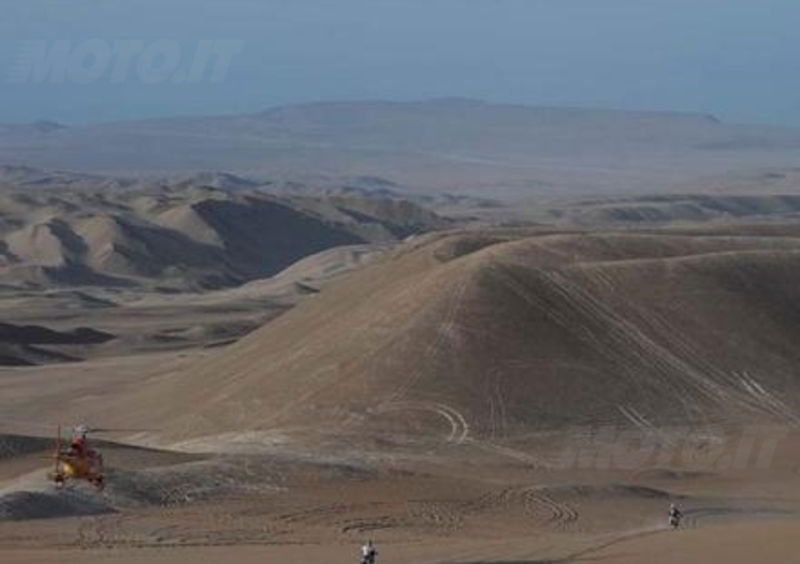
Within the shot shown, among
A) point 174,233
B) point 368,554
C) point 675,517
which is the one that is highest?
point 174,233

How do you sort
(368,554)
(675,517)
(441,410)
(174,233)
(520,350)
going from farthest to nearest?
(174,233) < (520,350) < (441,410) < (675,517) < (368,554)

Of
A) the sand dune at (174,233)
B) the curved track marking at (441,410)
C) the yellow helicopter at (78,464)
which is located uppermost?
the sand dune at (174,233)

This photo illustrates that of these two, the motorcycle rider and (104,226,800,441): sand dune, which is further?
(104,226,800,441): sand dune

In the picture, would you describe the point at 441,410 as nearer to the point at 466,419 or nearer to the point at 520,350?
the point at 466,419

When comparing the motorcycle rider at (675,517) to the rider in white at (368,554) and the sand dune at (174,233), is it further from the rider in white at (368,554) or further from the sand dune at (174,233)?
the sand dune at (174,233)

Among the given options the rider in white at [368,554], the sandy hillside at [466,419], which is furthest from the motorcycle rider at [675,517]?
the rider in white at [368,554]

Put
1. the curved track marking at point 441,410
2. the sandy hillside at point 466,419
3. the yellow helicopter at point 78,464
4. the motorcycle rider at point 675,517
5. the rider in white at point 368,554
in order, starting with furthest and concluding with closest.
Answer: the curved track marking at point 441,410, the motorcycle rider at point 675,517, the yellow helicopter at point 78,464, the sandy hillside at point 466,419, the rider in white at point 368,554

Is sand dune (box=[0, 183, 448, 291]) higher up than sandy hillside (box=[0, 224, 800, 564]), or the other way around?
sand dune (box=[0, 183, 448, 291])

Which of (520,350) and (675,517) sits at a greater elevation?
(520,350)

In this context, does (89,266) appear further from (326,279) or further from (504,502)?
(504,502)

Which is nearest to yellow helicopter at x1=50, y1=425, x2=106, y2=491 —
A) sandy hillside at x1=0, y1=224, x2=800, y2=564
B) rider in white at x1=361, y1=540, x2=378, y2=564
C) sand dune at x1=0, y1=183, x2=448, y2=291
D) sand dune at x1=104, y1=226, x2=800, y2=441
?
sandy hillside at x1=0, y1=224, x2=800, y2=564

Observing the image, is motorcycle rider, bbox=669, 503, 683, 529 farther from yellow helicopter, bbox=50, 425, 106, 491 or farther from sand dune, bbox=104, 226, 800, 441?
sand dune, bbox=104, 226, 800, 441

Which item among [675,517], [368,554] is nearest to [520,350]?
[675,517]
